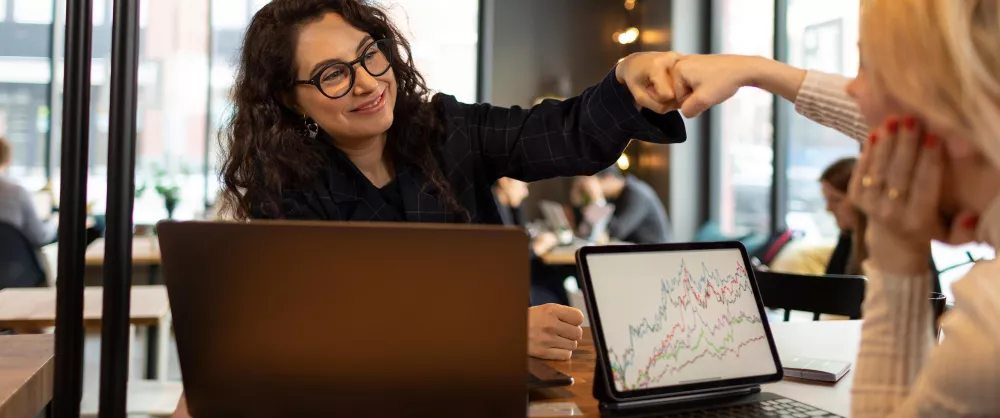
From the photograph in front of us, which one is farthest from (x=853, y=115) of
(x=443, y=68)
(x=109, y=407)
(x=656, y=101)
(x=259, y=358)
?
(x=443, y=68)

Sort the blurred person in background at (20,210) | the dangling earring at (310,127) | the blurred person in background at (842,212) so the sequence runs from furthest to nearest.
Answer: the blurred person in background at (20,210) < the blurred person in background at (842,212) < the dangling earring at (310,127)

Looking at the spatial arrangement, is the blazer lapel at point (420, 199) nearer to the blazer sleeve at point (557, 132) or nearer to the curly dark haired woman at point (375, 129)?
the curly dark haired woman at point (375, 129)

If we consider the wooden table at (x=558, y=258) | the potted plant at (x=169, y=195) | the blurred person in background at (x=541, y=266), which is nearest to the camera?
the wooden table at (x=558, y=258)

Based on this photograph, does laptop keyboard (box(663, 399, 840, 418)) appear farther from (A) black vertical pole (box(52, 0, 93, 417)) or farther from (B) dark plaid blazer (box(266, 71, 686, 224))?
(A) black vertical pole (box(52, 0, 93, 417))

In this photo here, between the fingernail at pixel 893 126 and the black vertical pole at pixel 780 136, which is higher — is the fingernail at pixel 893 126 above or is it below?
below

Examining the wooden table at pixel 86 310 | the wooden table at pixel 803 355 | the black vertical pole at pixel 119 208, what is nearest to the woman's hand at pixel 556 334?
the wooden table at pixel 803 355

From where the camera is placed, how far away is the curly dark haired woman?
1.46 m

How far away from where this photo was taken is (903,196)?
77cm

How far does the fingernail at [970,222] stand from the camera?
2.46ft

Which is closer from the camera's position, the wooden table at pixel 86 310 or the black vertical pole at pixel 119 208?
the black vertical pole at pixel 119 208

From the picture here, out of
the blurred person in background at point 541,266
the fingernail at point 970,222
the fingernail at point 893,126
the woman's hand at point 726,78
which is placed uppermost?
the woman's hand at point 726,78

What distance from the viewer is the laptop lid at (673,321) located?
39.5 inches

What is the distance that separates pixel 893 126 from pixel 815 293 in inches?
55.0

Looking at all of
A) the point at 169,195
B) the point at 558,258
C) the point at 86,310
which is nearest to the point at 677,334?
the point at 86,310
